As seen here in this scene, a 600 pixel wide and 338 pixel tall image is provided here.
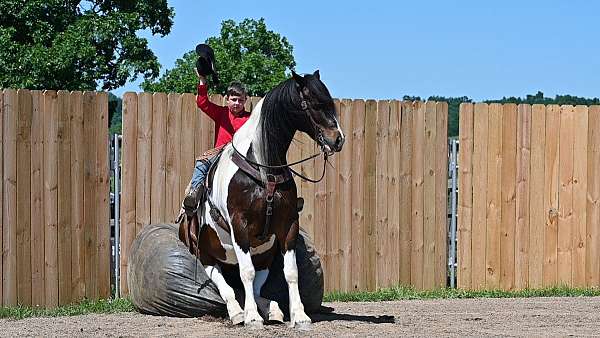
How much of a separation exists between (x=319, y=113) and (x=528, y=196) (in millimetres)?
4448

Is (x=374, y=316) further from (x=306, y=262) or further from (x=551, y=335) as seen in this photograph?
(x=551, y=335)

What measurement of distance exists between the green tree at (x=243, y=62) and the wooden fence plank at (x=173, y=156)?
53.4 ft

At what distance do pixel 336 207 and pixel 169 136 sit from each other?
193 cm

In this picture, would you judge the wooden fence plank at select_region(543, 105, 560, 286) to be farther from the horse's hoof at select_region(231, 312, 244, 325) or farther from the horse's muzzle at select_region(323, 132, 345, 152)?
the horse's hoof at select_region(231, 312, 244, 325)

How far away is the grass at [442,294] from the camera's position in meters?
11.7

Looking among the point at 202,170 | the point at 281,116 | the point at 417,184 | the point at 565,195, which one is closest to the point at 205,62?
the point at 202,170

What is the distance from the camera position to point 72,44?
2622 centimetres

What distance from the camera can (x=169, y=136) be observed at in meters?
11.4

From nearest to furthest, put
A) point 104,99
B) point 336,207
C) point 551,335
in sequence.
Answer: point 551,335 < point 104,99 < point 336,207

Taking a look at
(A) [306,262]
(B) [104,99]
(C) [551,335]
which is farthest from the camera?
(B) [104,99]

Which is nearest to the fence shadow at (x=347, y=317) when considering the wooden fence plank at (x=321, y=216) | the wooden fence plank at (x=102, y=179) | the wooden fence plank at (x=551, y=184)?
the wooden fence plank at (x=321, y=216)

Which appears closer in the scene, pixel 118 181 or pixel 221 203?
pixel 221 203

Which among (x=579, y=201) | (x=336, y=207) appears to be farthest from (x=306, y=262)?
(x=579, y=201)

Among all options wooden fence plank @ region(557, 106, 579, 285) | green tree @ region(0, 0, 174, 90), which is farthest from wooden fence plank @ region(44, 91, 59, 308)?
green tree @ region(0, 0, 174, 90)
